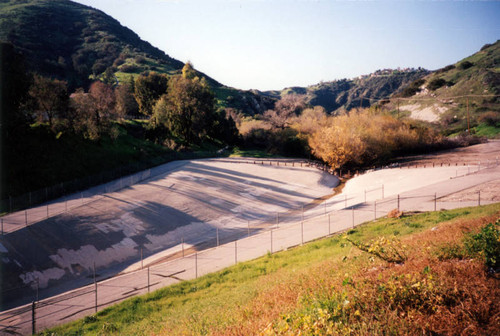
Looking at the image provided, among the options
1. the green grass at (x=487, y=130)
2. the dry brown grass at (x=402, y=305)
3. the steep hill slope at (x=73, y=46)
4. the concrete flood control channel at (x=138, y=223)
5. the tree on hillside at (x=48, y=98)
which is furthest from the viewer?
the steep hill slope at (x=73, y=46)

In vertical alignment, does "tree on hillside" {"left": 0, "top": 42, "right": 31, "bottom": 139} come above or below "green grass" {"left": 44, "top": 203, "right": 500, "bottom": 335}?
above

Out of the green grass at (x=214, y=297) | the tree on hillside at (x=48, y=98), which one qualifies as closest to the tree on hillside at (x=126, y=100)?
the tree on hillside at (x=48, y=98)

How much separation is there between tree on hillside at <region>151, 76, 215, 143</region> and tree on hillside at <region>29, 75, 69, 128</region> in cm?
2675

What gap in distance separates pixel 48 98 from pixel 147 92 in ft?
145

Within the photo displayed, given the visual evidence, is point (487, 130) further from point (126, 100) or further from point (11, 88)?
point (11, 88)

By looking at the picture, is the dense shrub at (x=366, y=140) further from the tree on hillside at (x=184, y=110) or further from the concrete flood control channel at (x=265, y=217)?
the tree on hillside at (x=184, y=110)

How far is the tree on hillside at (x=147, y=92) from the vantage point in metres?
81.6

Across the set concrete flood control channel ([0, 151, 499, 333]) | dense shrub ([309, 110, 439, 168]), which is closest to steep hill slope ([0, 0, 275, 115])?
dense shrub ([309, 110, 439, 168])

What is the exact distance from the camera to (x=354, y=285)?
24.4ft

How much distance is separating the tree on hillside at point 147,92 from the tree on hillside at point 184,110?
9924mm

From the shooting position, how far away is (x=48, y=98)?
39.5 metres

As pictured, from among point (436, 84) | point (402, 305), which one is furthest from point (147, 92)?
point (436, 84)

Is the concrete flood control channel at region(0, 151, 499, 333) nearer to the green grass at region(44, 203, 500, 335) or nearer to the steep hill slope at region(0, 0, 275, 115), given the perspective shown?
the green grass at region(44, 203, 500, 335)

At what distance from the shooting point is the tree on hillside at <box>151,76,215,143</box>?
69.3 metres
